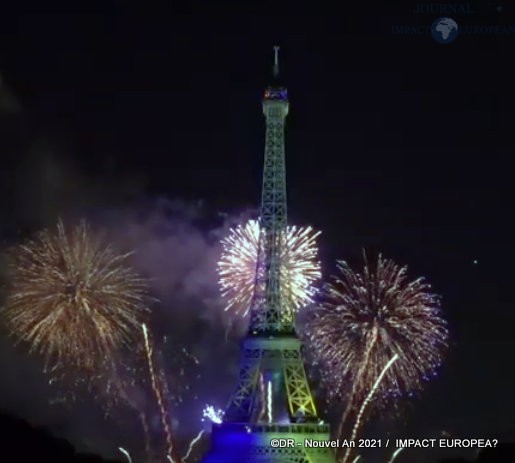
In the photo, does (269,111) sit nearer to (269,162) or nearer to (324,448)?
(269,162)

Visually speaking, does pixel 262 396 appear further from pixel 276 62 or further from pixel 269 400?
pixel 276 62

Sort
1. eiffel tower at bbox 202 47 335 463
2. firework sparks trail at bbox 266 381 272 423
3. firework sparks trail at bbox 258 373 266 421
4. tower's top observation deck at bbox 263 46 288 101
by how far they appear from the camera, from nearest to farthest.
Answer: eiffel tower at bbox 202 47 335 463
firework sparks trail at bbox 266 381 272 423
firework sparks trail at bbox 258 373 266 421
tower's top observation deck at bbox 263 46 288 101

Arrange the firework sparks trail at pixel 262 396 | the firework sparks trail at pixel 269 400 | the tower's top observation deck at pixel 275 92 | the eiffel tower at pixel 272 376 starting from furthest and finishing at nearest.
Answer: the tower's top observation deck at pixel 275 92 < the firework sparks trail at pixel 262 396 < the firework sparks trail at pixel 269 400 < the eiffel tower at pixel 272 376

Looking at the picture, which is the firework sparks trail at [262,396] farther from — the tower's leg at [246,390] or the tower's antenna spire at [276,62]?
the tower's antenna spire at [276,62]

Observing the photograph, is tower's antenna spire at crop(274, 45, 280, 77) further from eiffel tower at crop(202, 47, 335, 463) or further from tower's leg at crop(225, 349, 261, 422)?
tower's leg at crop(225, 349, 261, 422)

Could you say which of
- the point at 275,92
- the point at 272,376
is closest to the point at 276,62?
the point at 275,92

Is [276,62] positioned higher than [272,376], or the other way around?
[276,62]

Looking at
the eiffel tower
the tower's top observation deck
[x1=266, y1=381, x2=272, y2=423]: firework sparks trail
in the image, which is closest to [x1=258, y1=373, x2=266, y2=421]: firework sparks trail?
the eiffel tower

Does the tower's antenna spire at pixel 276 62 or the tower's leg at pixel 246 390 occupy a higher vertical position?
the tower's antenna spire at pixel 276 62

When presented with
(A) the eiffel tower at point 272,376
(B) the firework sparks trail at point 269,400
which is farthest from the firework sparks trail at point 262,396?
(B) the firework sparks trail at point 269,400
